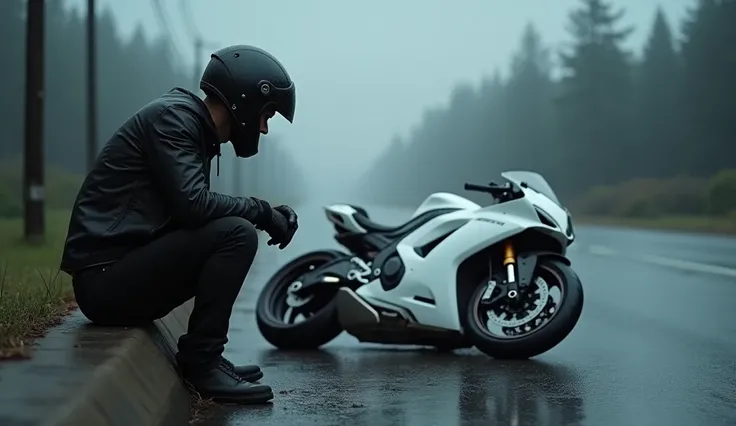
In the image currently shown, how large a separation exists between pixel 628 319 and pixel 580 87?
64969 mm

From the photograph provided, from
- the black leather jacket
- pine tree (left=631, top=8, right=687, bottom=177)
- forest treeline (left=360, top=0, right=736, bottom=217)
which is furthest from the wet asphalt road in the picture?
pine tree (left=631, top=8, right=687, bottom=177)

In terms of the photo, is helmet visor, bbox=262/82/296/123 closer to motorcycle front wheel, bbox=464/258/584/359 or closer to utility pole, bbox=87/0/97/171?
motorcycle front wheel, bbox=464/258/584/359

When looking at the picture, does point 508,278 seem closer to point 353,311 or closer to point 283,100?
point 353,311

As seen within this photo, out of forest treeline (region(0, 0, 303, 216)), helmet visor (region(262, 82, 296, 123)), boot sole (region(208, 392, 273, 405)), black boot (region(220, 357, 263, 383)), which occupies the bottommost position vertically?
boot sole (region(208, 392, 273, 405))

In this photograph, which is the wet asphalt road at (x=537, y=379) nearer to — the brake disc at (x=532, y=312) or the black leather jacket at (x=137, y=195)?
the brake disc at (x=532, y=312)

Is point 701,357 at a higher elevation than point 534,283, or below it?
below

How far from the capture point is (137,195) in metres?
4.96

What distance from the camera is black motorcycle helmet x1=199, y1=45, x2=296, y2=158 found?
16.9 ft

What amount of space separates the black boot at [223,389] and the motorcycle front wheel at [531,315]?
194 cm

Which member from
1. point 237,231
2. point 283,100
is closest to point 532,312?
point 283,100

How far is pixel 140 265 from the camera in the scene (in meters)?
4.89

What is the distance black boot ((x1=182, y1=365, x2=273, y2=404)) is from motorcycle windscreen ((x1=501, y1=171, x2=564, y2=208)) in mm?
2692

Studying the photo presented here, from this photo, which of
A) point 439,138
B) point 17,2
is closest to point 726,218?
point 17,2

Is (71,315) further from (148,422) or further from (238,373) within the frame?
(148,422)
